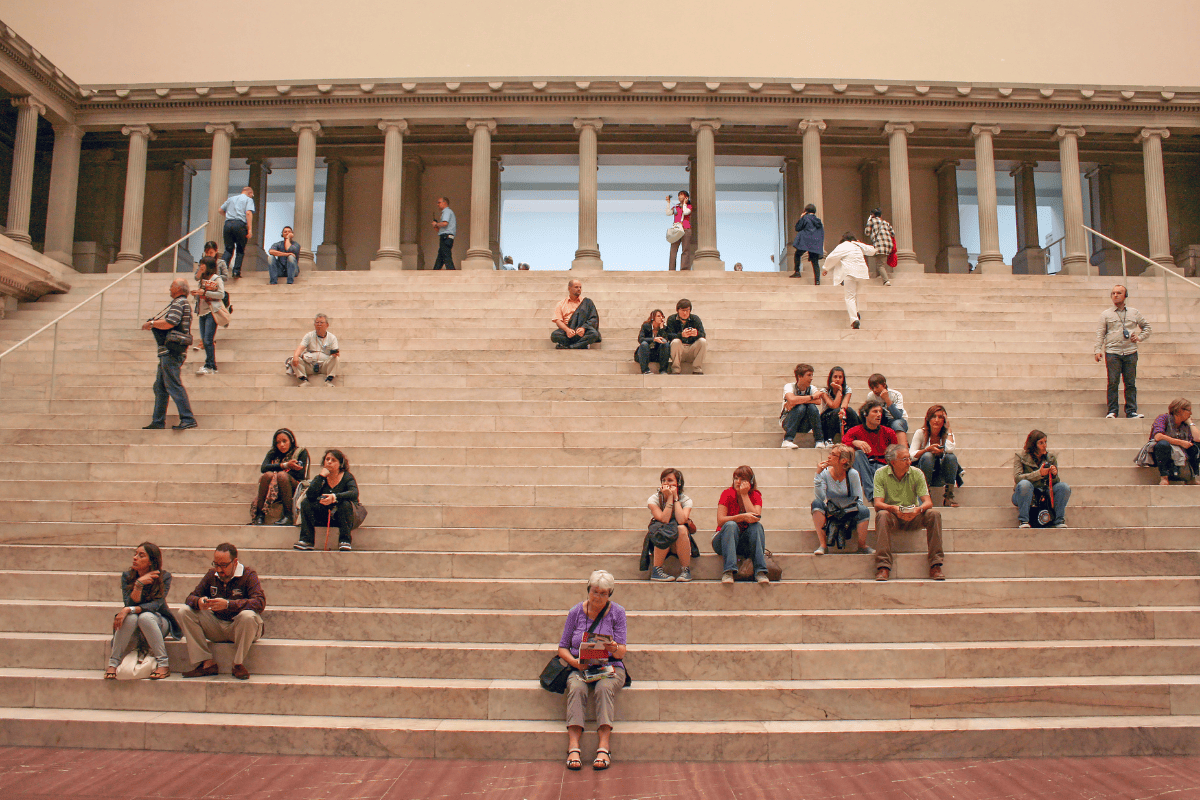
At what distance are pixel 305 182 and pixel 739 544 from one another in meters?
18.4

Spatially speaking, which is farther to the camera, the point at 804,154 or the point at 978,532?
the point at 804,154

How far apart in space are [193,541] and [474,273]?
11111 mm

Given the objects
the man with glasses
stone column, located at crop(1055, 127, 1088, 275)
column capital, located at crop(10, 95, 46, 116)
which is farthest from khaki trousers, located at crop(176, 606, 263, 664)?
stone column, located at crop(1055, 127, 1088, 275)

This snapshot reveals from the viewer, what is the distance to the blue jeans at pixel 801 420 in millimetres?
9438

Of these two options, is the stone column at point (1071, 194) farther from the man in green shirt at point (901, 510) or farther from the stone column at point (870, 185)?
the man in green shirt at point (901, 510)

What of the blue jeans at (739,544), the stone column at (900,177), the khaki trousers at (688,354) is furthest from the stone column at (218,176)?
the blue jeans at (739,544)

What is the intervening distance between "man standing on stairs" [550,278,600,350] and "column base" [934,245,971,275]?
598 inches

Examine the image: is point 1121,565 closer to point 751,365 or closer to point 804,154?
point 751,365

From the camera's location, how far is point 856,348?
1305 cm

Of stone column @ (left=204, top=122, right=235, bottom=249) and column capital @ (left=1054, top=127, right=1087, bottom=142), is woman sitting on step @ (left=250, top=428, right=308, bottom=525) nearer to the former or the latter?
stone column @ (left=204, top=122, right=235, bottom=249)

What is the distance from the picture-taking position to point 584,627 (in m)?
5.95

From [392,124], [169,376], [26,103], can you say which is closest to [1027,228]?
[392,124]

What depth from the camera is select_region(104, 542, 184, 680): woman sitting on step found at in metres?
6.15

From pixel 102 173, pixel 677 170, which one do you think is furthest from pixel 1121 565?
pixel 102 173
